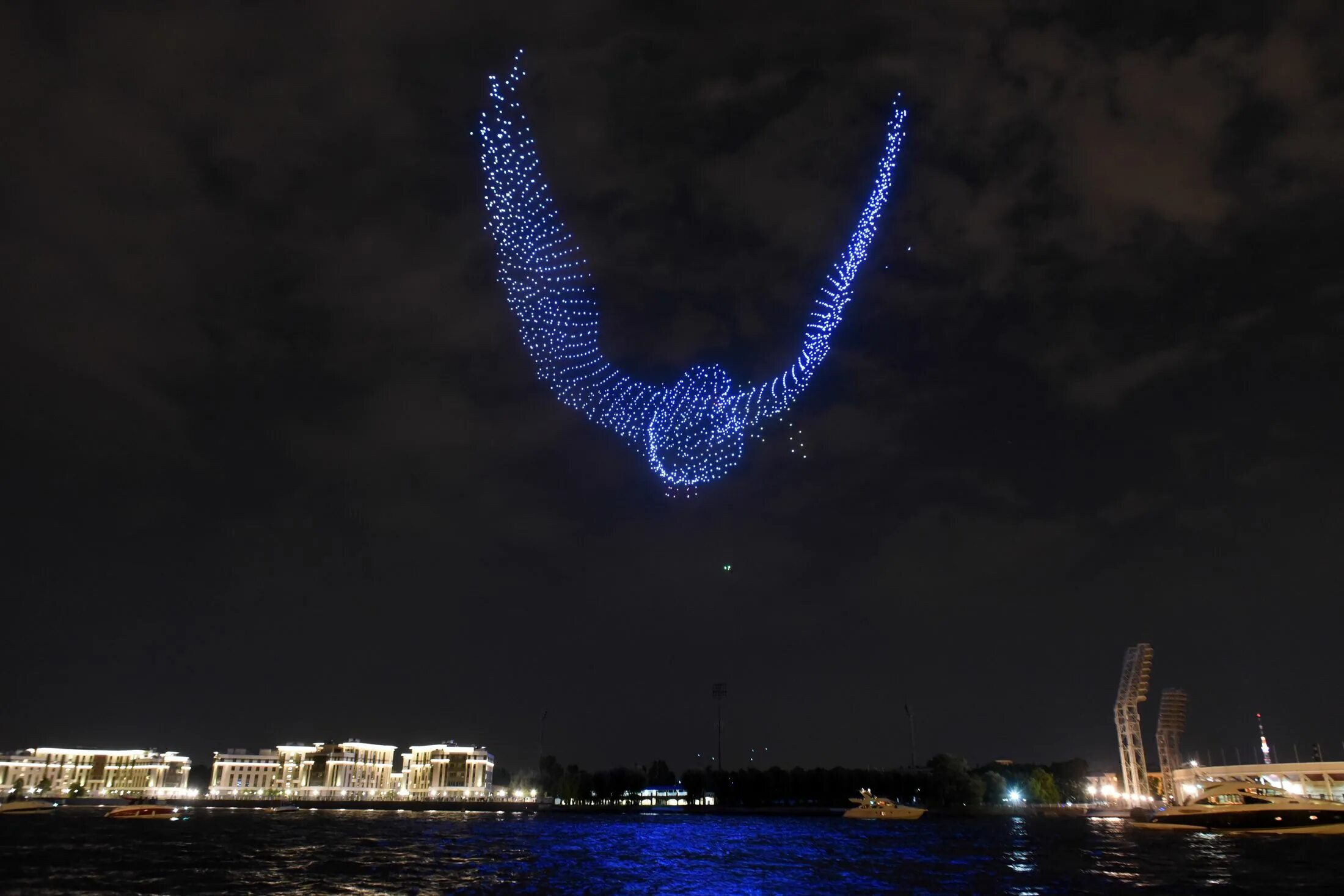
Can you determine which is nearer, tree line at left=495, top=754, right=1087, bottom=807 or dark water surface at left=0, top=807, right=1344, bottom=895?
dark water surface at left=0, top=807, right=1344, bottom=895

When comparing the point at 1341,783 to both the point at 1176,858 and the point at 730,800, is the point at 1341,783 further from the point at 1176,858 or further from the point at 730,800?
the point at 730,800

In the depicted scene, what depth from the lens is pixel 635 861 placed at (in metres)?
42.0

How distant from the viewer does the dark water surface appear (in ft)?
98.7

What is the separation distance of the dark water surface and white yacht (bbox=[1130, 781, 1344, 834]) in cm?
128

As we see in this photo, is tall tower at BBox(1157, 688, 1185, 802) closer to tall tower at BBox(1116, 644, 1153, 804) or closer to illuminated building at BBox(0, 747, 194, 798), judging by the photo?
tall tower at BBox(1116, 644, 1153, 804)

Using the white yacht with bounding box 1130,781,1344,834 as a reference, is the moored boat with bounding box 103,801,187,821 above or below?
below

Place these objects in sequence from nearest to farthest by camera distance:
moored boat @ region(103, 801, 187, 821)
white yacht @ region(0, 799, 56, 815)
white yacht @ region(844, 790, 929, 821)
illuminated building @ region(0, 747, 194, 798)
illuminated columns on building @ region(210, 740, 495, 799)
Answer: moored boat @ region(103, 801, 187, 821) → white yacht @ region(0, 799, 56, 815) → white yacht @ region(844, 790, 929, 821) → illuminated building @ region(0, 747, 194, 798) → illuminated columns on building @ region(210, 740, 495, 799)

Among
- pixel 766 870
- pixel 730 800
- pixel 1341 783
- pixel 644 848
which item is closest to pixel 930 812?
pixel 730 800

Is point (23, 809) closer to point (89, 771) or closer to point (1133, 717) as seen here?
point (89, 771)

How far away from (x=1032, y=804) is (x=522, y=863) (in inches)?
5418

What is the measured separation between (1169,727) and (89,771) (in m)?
196

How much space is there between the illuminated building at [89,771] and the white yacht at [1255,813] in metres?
172

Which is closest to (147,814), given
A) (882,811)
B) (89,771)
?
(882,811)

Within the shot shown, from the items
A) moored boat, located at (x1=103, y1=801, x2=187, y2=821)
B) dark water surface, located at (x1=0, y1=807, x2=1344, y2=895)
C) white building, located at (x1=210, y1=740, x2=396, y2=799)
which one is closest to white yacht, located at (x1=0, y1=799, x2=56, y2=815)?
moored boat, located at (x1=103, y1=801, x2=187, y2=821)
